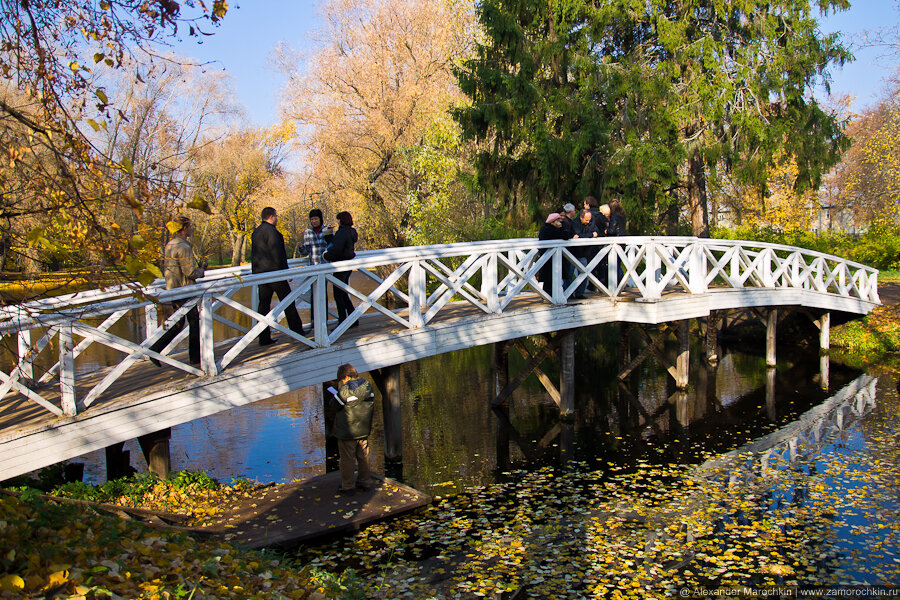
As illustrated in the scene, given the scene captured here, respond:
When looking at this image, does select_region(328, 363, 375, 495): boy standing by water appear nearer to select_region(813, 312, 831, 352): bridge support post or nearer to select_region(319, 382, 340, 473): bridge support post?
select_region(319, 382, 340, 473): bridge support post

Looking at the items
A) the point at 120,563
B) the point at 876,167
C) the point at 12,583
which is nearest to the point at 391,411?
the point at 120,563

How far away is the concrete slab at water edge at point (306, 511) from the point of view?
7480 mm

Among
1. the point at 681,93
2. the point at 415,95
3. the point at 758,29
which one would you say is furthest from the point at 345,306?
the point at 415,95

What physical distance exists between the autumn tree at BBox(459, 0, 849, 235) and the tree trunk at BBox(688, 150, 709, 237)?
0.03 meters

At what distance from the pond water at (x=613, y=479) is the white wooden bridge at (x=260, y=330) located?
6.15 ft

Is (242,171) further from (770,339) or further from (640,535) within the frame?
(640,535)

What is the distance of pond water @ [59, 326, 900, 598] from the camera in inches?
278

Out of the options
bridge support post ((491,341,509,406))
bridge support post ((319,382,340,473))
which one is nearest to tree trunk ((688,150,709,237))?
bridge support post ((491,341,509,406))

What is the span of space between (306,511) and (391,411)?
292cm

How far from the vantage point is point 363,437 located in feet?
28.1

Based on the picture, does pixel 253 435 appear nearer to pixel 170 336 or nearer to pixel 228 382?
pixel 170 336

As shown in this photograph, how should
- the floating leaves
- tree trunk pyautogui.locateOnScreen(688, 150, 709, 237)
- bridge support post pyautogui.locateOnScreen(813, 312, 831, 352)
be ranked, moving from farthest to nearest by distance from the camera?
tree trunk pyautogui.locateOnScreen(688, 150, 709, 237) → bridge support post pyautogui.locateOnScreen(813, 312, 831, 352) → the floating leaves

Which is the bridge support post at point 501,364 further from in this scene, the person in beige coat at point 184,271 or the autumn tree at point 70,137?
the autumn tree at point 70,137

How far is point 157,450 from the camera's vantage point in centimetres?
848
